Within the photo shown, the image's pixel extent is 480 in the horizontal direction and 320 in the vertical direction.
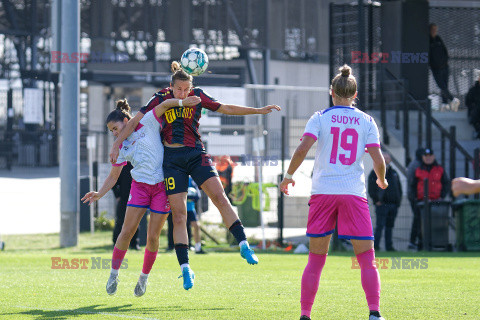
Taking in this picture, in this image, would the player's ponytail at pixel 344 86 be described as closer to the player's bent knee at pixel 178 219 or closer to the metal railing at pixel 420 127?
the player's bent knee at pixel 178 219

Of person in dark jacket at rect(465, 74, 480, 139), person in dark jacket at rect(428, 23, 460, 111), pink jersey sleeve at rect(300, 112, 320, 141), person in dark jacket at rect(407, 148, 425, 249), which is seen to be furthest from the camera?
person in dark jacket at rect(428, 23, 460, 111)

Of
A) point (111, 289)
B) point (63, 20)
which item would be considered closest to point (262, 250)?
point (63, 20)

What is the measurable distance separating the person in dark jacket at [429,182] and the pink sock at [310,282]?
32.6 feet

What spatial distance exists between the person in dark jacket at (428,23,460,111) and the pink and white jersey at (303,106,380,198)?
15803mm

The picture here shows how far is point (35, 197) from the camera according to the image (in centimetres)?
2705

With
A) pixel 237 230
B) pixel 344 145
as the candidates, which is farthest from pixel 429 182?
pixel 344 145

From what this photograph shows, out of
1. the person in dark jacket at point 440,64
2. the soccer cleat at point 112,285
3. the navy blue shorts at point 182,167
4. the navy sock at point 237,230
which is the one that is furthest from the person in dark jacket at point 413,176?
the soccer cleat at point 112,285

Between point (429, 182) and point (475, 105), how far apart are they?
507 centimetres

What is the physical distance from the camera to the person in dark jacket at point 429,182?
1644 centimetres

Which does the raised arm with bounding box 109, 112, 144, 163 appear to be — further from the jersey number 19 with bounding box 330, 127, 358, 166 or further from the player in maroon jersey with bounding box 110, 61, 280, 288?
the jersey number 19 with bounding box 330, 127, 358, 166

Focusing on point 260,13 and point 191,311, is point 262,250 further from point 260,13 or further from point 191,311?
point 260,13

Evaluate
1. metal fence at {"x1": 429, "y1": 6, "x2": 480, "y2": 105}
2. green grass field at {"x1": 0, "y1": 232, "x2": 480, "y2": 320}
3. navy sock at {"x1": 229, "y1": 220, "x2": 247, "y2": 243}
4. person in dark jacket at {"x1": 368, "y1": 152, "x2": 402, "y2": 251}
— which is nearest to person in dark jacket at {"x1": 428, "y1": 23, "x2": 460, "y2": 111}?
metal fence at {"x1": 429, "y1": 6, "x2": 480, "y2": 105}

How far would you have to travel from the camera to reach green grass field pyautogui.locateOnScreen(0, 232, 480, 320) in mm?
7695

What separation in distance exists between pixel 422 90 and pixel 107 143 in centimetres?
835
